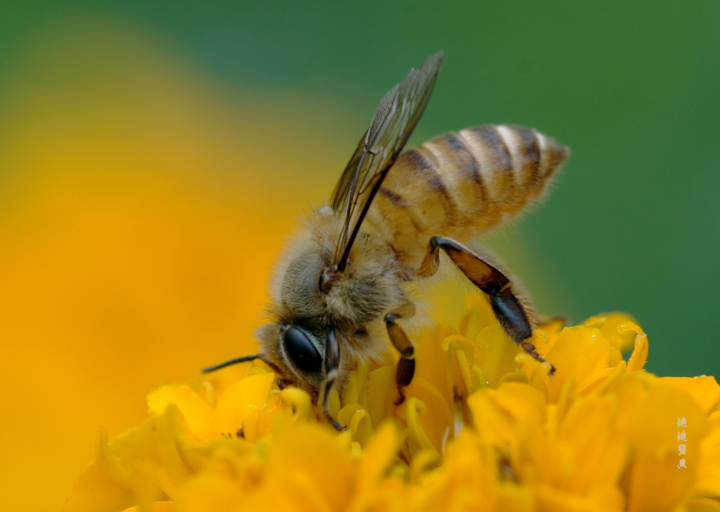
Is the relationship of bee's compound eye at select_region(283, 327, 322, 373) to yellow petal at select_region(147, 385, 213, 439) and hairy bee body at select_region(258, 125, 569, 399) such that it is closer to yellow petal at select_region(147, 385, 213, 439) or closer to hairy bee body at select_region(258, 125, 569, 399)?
hairy bee body at select_region(258, 125, 569, 399)

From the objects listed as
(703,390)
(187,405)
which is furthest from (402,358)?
(703,390)

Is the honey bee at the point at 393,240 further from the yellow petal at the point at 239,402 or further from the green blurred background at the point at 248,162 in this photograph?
the green blurred background at the point at 248,162

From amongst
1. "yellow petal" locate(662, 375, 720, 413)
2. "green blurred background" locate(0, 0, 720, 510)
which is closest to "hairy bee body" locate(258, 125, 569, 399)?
"yellow petal" locate(662, 375, 720, 413)

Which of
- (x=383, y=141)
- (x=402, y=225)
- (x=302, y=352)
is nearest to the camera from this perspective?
(x=302, y=352)

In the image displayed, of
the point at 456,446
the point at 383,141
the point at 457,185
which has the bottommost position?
the point at 456,446

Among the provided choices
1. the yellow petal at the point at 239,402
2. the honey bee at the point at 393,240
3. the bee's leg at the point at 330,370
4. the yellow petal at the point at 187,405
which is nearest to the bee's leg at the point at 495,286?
the honey bee at the point at 393,240

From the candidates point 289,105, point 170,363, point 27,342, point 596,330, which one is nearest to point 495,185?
point 596,330

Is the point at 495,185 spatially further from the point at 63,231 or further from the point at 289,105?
the point at 289,105

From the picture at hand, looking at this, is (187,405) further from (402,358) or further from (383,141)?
(383,141)
